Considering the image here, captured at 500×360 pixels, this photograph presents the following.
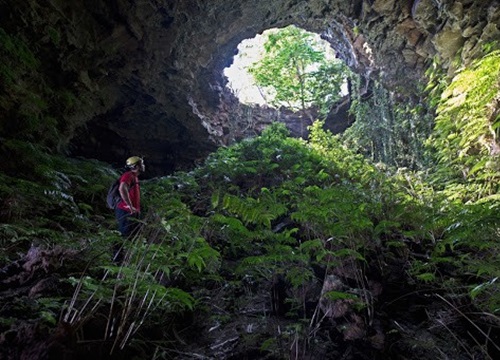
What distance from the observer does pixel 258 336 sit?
313 centimetres

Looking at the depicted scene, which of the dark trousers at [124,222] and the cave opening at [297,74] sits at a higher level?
the cave opening at [297,74]

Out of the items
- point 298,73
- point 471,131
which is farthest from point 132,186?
point 298,73

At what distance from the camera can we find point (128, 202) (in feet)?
15.4

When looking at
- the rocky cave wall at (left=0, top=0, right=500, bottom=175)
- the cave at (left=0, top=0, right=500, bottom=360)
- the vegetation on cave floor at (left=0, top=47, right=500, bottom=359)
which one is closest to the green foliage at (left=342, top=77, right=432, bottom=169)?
the cave at (left=0, top=0, right=500, bottom=360)

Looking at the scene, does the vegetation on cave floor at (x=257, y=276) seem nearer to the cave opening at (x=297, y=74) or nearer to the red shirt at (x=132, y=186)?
the red shirt at (x=132, y=186)

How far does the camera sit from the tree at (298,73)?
1509 centimetres

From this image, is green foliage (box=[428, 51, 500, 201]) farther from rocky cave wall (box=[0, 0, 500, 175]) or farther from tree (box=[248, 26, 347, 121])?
tree (box=[248, 26, 347, 121])

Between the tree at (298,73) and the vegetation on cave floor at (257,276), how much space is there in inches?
338

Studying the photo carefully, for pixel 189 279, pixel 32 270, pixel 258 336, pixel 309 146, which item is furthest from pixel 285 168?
pixel 32 270

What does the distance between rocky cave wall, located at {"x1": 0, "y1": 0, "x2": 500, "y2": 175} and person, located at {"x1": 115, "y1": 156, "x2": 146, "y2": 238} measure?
8.70ft

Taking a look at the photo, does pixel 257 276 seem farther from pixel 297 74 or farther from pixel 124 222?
pixel 297 74

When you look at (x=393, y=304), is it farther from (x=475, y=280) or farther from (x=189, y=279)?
(x=189, y=279)

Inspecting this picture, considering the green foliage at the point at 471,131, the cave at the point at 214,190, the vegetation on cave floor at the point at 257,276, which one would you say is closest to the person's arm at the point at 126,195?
the vegetation on cave floor at the point at 257,276

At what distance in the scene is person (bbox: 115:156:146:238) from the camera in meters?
4.69
